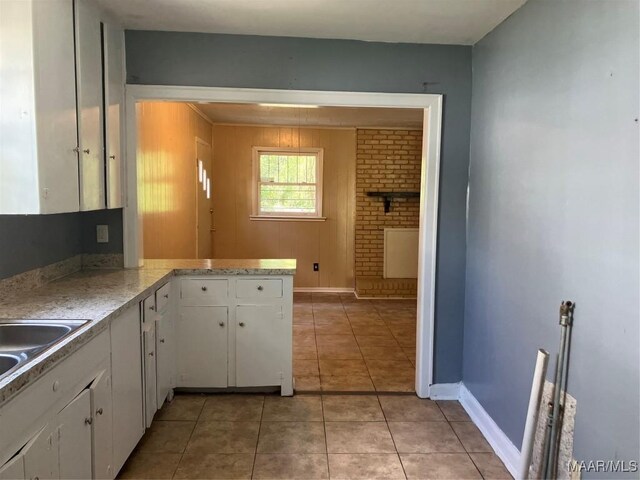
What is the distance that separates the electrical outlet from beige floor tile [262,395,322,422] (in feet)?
4.84

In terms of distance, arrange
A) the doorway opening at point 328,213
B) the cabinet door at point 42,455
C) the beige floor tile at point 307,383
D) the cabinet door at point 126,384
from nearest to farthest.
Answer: the cabinet door at point 42,455 → the cabinet door at point 126,384 → the doorway opening at point 328,213 → the beige floor tile at point 307,383

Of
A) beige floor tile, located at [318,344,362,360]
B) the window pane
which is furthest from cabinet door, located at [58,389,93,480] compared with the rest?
the window pane

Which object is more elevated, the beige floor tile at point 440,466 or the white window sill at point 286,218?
the white window sill at point 286,218

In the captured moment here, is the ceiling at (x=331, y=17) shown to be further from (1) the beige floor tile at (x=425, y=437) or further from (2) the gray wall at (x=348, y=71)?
(1) the beige floor tile at (x=425, y=437)

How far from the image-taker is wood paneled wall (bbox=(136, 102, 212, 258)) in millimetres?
3350

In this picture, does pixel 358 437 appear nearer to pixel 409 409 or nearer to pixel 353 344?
pixel 409 409

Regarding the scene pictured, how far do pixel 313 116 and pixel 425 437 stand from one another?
3999mm

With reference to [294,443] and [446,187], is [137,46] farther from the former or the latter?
[294,443]

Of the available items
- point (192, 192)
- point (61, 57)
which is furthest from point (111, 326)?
point (192, 192)

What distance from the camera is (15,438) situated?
1285mm

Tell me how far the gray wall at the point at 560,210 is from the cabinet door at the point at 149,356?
188cm

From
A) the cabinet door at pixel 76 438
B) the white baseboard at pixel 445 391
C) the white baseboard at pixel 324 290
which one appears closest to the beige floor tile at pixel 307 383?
the white baseboard at pixel 445 391

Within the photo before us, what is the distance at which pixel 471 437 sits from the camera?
8.77 ft

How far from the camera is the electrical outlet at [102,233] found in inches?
119
